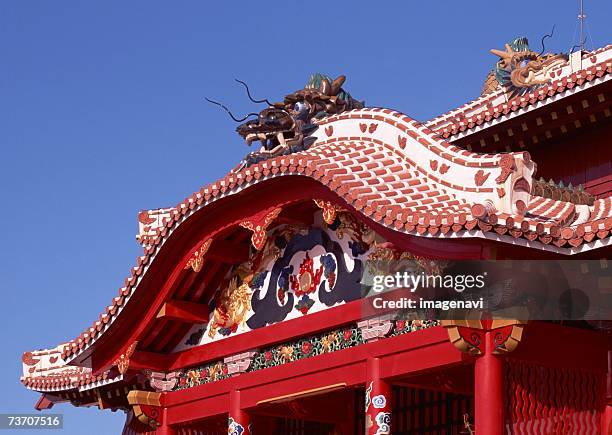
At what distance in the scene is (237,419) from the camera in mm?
16156

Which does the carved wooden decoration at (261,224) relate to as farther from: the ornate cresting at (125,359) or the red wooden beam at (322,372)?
the ornate cresting at (125,359)

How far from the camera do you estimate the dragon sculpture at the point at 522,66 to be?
17.8 metres

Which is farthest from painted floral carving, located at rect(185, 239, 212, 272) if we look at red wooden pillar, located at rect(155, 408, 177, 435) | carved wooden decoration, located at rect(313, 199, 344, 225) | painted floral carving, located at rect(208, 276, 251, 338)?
red wooden pillar, located at rect(155, 408, 177, 435)

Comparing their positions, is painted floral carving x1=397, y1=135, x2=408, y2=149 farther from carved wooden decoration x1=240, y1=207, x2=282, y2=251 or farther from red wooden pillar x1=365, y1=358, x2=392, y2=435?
red wooden pillar x1=365, y1=358, x2=392, y2=435

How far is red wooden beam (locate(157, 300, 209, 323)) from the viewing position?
16.9m

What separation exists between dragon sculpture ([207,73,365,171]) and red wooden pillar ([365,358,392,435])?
305cm

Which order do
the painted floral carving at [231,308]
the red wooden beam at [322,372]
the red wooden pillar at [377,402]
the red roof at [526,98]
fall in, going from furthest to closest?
1. the painted floral carving at [231,308]
2. the red roof at [526,98]
3. the red wooden pillar at [377,402]
4. the red wooden beam at [322,372]

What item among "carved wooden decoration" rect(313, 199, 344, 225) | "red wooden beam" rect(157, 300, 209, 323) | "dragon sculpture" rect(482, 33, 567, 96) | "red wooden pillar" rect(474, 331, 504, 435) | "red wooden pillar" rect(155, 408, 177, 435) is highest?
"dragon sculpture" rect(482, 33, 567, 96)

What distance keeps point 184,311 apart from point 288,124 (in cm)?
302

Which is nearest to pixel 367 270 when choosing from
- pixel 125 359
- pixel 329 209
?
pixel 329 209

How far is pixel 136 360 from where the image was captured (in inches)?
689

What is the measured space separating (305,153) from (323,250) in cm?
130

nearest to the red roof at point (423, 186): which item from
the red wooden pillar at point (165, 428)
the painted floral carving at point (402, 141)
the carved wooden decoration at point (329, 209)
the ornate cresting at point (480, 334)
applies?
the painted floral carving at point (402, 141)

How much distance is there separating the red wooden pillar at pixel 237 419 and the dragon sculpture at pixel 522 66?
18.9 feet
